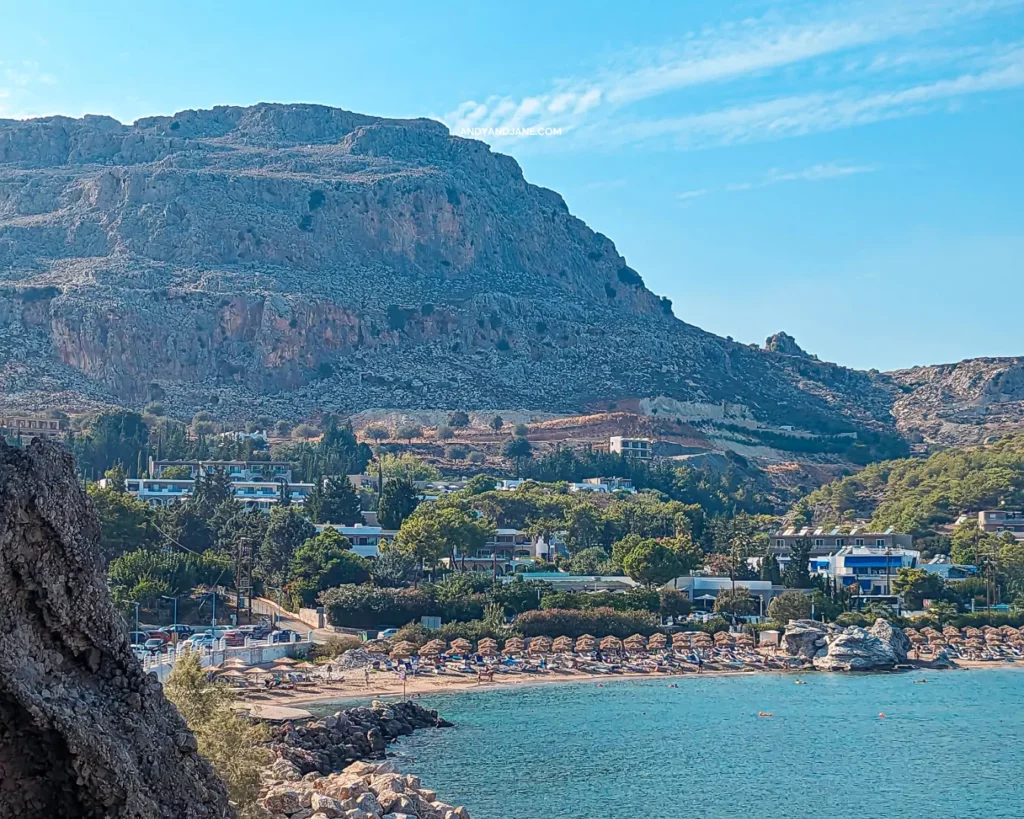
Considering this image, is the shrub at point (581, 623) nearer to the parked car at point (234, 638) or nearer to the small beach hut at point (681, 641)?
the small beach hut at point (681, 641)

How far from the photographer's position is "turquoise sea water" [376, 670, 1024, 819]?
135ft

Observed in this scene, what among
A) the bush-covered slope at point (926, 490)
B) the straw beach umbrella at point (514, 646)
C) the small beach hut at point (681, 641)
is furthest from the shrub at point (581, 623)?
the bush-covered slope at point (926, 490)

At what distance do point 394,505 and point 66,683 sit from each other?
288 feet

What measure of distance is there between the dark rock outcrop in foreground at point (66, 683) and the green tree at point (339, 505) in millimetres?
87911

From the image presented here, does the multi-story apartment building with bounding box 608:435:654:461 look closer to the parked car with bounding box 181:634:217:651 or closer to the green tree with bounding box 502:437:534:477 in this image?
the green tree with bounding box 502:437:534:477

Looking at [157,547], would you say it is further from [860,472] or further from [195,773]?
[860,472]

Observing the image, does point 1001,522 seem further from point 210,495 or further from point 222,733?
point 222,733

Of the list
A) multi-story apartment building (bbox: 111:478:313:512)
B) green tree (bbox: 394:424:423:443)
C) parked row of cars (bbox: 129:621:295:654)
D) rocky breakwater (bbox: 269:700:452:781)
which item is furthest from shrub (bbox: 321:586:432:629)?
green tree (bbox: 394:424:423:443)

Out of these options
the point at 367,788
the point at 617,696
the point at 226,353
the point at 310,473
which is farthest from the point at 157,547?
the point at 226,353

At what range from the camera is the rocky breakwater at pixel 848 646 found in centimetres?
7419

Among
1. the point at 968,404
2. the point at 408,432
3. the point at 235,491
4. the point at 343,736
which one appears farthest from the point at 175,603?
the point at 968,404

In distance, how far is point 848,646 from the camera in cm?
7475

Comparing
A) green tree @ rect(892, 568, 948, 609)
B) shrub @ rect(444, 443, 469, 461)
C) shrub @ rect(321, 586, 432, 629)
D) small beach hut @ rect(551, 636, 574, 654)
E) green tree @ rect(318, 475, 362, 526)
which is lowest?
small beach hut @ rect(551, 636, 574, 654)

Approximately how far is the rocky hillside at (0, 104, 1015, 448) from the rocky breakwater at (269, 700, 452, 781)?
95.9 metres
